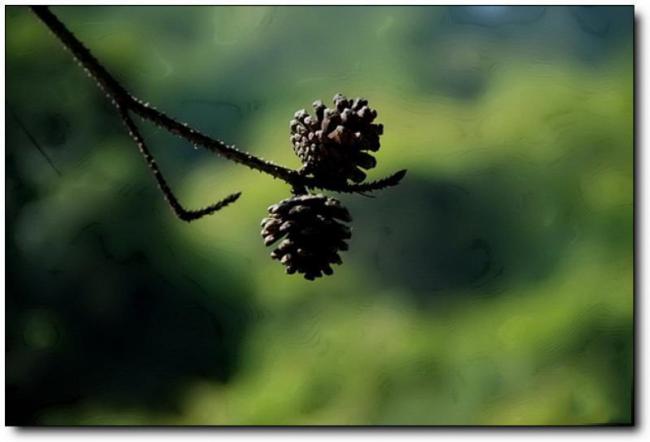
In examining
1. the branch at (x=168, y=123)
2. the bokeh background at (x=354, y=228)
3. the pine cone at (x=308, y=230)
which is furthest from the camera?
the bokeh background at (x=354, y=228)

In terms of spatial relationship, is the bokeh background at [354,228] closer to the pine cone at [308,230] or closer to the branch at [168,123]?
the pine cone at [308,230]

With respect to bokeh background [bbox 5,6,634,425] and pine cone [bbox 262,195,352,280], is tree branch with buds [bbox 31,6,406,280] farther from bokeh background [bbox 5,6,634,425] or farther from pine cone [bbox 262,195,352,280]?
bokeh background [bbox 5,6,634,425]

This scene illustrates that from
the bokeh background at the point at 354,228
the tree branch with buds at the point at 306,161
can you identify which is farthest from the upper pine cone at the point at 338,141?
the bokeh background at the point at 354,228

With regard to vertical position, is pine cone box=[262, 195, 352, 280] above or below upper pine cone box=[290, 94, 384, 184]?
below

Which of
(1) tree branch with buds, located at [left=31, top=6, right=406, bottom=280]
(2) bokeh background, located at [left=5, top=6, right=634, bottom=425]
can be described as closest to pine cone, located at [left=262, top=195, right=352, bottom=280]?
(1) tree branch with buds, located at [left=31, top=6, right=406, bottom=280]

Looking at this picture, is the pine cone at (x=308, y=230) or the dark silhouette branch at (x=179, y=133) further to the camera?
the pine cone at (x=308, y=230)

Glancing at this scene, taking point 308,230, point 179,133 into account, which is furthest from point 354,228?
point 179,133
